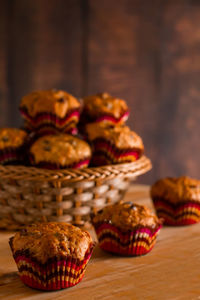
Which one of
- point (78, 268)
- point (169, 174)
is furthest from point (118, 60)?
point (78, 268)

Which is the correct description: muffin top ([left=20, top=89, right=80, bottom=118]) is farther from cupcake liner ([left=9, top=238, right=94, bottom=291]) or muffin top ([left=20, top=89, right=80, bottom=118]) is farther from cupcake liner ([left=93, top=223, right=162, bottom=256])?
cupcake liner ([left=9, top=238, right=94, bottom=291])

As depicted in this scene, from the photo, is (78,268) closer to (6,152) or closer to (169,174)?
(6,152)

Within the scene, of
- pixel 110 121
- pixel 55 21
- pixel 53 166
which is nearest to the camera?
pixel 53 166

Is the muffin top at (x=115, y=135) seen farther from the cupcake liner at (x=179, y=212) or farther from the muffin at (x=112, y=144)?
the cupcake liner at (x=179, y=212)

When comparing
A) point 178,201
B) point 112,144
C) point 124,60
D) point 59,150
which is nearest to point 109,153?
point 112,144

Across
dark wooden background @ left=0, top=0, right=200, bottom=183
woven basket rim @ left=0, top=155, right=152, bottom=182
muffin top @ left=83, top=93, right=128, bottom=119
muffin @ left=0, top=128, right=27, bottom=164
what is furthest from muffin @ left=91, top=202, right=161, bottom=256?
dark wooden background @ left=0, top=0, right=200, bottom=183
